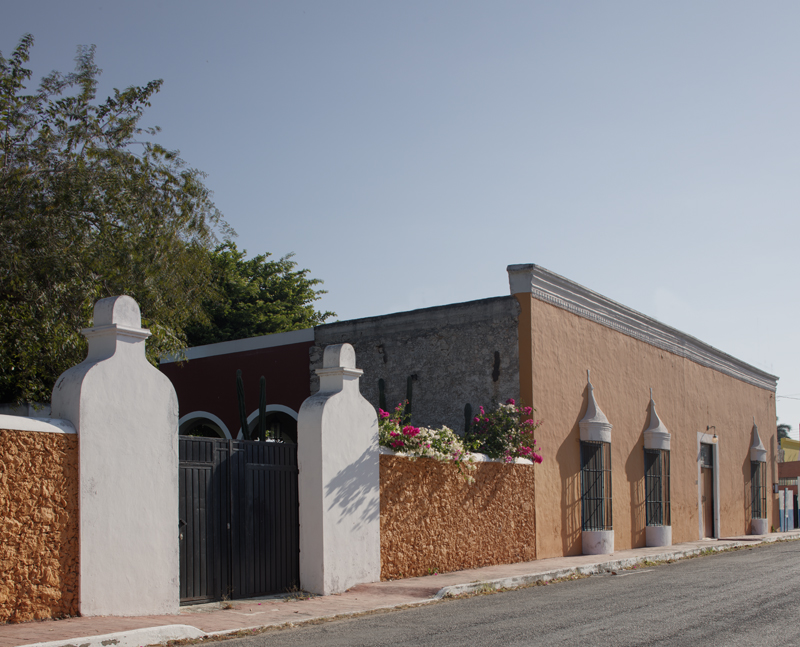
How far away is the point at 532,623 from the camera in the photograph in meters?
8.43

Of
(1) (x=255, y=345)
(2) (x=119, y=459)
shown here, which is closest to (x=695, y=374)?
(1) (x=255, y=345)

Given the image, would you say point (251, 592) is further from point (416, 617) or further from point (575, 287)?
point (575, 287)

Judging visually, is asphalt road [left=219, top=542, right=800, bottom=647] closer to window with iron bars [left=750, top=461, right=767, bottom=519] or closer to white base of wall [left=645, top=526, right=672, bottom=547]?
white base of wall [left=645, top=526, right=672, bottom=547]

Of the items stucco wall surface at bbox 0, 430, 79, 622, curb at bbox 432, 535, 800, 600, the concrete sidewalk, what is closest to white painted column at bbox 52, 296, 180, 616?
stucco wall surface at bbox 0, 430, 79, 622

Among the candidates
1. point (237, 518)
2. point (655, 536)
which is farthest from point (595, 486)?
point (237, 518)

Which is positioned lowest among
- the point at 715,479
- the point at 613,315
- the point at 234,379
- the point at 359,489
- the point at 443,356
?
the point at 715,479

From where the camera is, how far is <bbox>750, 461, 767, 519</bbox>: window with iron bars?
94.7 ft

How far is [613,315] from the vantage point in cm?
1986

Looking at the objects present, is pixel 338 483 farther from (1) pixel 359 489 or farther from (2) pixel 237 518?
(2) pixel 237 518

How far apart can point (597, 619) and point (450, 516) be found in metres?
5.32

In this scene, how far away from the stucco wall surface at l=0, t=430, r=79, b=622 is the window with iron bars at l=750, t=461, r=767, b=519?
25.7m

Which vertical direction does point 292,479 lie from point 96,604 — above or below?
above

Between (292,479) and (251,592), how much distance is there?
159 centimetres

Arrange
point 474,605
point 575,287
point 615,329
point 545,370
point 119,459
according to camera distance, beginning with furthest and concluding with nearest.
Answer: point 615,329 → point 575,287 → point 545,370 → point 474,605 → point 119,459
